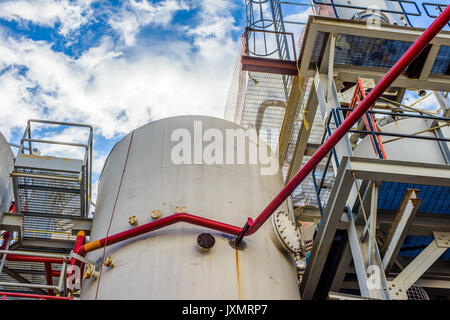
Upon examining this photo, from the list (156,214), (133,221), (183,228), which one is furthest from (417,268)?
(133,221)

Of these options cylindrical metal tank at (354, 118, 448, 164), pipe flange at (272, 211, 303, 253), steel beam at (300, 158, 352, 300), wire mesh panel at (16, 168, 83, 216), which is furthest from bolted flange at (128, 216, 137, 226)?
cylindrical metal tank at (354, 118, 448, 164)

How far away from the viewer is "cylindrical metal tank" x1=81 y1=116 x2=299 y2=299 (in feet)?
19.8

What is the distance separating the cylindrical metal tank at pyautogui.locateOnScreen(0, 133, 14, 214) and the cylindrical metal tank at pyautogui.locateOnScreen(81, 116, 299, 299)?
2.38m

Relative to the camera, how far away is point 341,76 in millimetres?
9250

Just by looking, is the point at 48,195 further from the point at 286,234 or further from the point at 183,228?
the point at 286,234

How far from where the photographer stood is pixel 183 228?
670 cm

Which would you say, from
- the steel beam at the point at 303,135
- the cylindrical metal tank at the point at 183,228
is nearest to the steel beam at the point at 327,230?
the cylindrical metal tank at the point at 183,228

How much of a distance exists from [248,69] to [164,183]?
385cm

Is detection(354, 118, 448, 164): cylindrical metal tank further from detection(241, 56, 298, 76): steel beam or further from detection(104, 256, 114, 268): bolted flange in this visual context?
detection(104, 256, 114, 268): bolted flange

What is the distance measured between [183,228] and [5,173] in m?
5.40

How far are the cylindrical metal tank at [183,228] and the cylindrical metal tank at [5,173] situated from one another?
238 centimetres

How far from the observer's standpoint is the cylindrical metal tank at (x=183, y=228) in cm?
602
